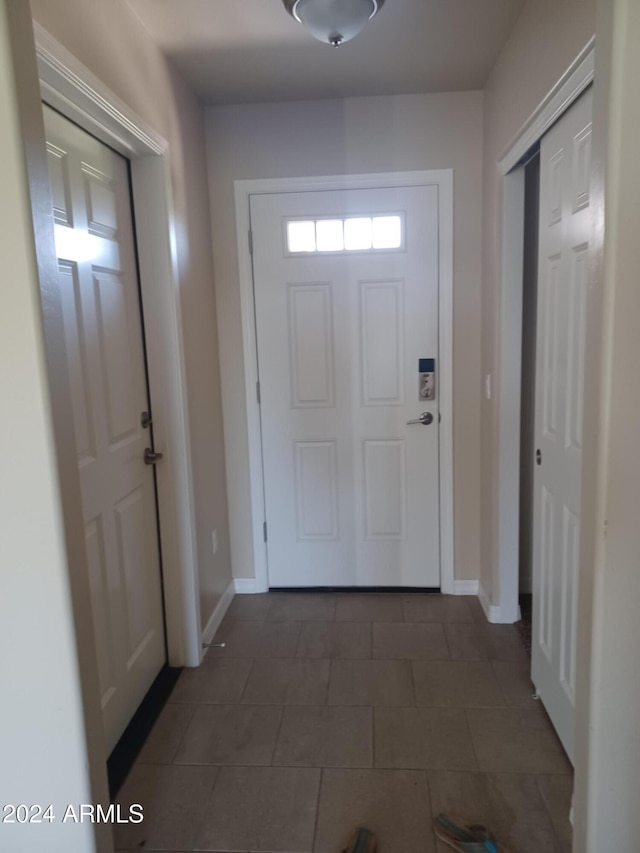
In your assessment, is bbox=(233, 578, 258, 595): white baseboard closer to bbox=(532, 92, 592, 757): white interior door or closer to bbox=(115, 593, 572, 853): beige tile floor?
bbox=(115, 593, 572, 853): beige tile floor

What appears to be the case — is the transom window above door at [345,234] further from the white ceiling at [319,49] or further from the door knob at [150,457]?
the door knob at [150,457]

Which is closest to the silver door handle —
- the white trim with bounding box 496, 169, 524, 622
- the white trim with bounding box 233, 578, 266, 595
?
the white trim with bounding box 496, 169, 524, 622

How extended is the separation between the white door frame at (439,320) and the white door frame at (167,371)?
633 mm

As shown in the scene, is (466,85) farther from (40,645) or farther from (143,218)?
(40,645)

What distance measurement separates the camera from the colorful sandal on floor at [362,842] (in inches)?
57.3

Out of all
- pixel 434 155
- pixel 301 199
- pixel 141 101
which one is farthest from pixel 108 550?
pixel 434 155

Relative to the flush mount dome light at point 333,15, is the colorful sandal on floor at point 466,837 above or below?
below

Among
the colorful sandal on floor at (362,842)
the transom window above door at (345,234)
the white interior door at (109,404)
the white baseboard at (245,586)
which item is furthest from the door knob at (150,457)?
the colorful sandal on floor at (362,842)

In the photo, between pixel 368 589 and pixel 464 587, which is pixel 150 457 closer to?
pixel 368 589

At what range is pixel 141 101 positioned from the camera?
1947 millimetres

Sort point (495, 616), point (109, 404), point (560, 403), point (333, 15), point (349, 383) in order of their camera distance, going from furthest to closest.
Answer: point (349, 383)
point (495, 616)
point (109, 404)
point (560, 403)
point (333, 15)

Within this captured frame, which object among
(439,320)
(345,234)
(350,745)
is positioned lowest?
(350,745)

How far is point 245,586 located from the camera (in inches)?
118

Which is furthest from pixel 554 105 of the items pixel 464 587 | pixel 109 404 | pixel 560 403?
pixel 464 587
